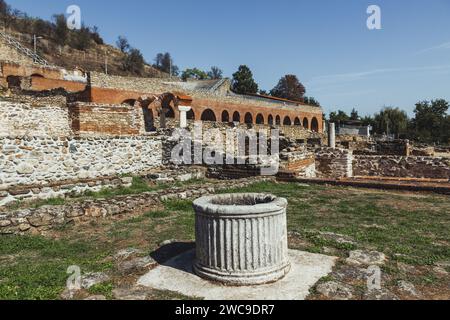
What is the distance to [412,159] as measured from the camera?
1507cm

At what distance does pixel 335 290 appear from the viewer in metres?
4.02

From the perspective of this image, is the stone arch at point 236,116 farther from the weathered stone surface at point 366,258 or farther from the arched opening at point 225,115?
the weathered stone surface at point 366,258

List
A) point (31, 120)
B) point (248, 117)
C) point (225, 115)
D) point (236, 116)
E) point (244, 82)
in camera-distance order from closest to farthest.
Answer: point (31, 120)
point (225, 115)
point (236, 116)
point (248, 117)
point (244, 82)

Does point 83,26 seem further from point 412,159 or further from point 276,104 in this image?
point 412,159

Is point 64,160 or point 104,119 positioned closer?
point 64,160

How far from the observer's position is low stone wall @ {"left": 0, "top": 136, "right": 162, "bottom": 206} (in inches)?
385

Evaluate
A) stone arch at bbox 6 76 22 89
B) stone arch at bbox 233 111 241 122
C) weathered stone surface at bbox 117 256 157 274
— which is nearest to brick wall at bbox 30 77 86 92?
stone arch at bbox 6 76 22 89

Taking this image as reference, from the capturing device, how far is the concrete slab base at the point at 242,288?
3.99m

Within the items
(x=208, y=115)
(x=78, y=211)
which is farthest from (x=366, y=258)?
(x=208, y=115)

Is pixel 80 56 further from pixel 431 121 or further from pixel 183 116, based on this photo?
pixel 431 121

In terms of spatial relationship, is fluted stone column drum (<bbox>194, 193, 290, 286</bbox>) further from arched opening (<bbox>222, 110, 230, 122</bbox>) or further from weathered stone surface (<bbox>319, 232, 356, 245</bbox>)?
arched opening (<bbox>222, 110, 230, 122</bbox>)

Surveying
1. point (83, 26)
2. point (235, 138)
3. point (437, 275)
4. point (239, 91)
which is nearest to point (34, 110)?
point (235, 138)

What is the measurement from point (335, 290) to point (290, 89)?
7598 centimetres

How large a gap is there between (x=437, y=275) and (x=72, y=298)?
160 inches
